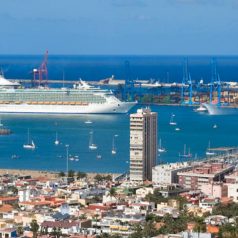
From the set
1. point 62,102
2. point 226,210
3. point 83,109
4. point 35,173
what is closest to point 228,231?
point 226,210

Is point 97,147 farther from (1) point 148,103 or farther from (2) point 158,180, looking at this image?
(1) point 148,103

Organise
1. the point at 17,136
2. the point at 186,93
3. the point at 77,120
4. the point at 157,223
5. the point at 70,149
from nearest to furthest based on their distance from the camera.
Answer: the point at 157,223 < the point at 70,149 < the point at 17,136 < the point at 77,120 < the point at 186,93

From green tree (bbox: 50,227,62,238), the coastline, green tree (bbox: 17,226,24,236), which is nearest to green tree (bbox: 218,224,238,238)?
green tree (bbox: 50,227,62,238)

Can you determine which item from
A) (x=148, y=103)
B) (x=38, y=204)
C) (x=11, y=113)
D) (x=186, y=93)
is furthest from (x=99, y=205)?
(x=186, y=93)

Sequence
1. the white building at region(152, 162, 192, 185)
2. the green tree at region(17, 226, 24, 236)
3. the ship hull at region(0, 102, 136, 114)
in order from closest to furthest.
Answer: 1. the green tree at region(17, 226, 24, 236)
2. the white building at region(152, 162, 192, 185)
3. the ship hull at region(0, 102, 136, 114)

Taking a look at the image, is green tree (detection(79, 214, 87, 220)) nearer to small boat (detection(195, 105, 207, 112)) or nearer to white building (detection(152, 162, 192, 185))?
white building (detection(152, 162, 192, 185))

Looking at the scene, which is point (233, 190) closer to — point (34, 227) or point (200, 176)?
point (200, 176)
